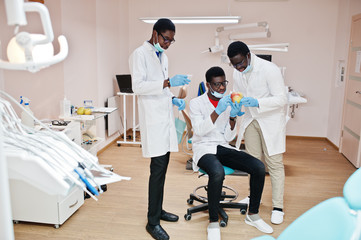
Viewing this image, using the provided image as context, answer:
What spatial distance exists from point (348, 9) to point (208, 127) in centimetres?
332

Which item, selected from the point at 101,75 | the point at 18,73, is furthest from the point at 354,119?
the point at 18,73

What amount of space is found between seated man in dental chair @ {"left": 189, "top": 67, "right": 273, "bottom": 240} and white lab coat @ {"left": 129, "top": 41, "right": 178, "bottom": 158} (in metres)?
0.27

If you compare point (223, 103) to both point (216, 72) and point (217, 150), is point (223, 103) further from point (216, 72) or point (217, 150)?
point (217, 150)

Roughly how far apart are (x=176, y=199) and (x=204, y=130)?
0.87 m

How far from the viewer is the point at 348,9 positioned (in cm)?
436

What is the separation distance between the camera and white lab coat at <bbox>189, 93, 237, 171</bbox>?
7.76ft

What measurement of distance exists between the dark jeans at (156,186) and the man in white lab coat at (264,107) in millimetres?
732

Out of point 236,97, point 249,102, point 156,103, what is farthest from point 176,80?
point 249,102

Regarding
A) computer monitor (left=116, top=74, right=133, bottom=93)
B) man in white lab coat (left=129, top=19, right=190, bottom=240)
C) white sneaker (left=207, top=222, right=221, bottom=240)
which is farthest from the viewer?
computer monitor (left=116, top=74, right=133, bottom=93)

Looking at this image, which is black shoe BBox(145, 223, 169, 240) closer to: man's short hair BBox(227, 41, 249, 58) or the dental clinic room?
the dental clinic room

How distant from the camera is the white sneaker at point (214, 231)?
2.18 metres

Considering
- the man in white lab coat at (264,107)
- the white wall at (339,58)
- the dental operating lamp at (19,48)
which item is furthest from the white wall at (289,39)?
the dental operating lamp at (19,48)

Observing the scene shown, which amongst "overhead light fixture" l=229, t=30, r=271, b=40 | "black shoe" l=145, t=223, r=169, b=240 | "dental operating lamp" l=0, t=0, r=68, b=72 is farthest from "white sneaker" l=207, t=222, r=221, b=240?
"overhead light fixture" l=229, t=30, r=271, b=40

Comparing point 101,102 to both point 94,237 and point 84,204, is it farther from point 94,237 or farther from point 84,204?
point 94,237
